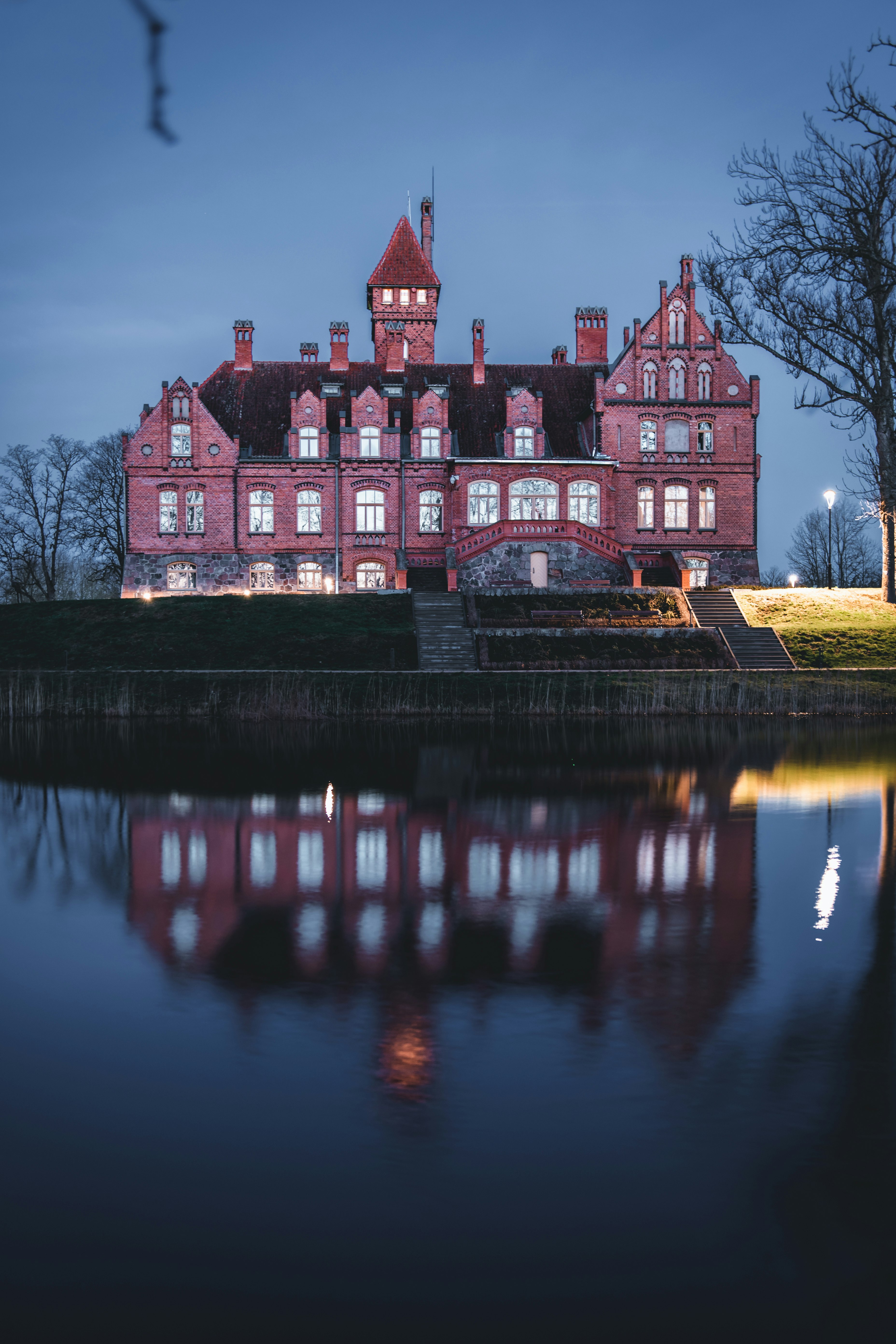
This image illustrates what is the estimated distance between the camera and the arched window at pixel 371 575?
1788 inches

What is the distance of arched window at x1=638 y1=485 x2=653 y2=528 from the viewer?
4606 centimetres

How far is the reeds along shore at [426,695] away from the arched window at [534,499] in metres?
16.4

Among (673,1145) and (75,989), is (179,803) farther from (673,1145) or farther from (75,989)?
(673,1145)

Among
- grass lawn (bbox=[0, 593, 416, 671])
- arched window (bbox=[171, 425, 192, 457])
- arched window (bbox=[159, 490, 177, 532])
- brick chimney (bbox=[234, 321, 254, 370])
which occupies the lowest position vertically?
grass lawn (bbox=[0, 593, 416, 671])

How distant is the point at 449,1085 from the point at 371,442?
41544mm

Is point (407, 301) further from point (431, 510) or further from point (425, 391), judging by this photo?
point (431, 510)

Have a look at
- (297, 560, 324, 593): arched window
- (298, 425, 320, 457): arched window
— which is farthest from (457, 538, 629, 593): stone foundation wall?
(298, 425, 320, 457): arched window

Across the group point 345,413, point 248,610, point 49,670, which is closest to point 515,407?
point 345,413

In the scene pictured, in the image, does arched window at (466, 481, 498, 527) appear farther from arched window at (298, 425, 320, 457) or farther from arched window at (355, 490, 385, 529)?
arched window at (298, 425, 320, 457)

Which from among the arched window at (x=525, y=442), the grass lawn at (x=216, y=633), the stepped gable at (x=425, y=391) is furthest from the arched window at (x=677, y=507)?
the grass lawn at (x=216, y=633)

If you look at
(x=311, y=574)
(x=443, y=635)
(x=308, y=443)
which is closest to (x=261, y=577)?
(x=311, y=574)

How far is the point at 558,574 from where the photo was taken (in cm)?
4259

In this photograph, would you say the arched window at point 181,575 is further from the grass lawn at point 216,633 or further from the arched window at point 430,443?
the arched window at point 430,443

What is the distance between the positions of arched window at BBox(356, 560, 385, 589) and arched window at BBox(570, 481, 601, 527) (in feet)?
28.5
